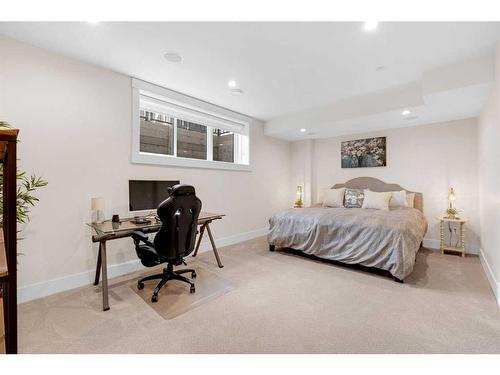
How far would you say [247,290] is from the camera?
8.00 feet

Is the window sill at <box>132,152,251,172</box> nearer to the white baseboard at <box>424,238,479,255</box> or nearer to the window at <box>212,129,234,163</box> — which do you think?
the window at <box>212,129,234,163</box>

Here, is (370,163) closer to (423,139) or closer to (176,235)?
(423,139)

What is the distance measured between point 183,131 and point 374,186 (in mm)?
3811

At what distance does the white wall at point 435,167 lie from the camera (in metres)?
3.74

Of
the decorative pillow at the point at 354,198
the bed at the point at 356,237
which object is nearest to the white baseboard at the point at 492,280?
the bed at the point at 356,237

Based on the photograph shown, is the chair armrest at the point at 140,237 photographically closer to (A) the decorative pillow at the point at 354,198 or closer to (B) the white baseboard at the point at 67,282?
(B) the white baseboard at the point at 67,282

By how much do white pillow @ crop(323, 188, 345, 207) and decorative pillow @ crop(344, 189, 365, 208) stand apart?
8cm

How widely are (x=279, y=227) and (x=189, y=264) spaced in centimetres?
148

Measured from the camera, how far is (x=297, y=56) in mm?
2418

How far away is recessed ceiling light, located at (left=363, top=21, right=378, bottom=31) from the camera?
6.24 feet

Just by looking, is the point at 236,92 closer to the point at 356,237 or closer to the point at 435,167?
the point at 356,237

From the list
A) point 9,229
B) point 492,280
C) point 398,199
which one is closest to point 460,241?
point 398,199

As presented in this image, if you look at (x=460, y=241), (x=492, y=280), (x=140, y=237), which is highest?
(x=140, y=237)
